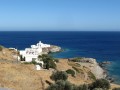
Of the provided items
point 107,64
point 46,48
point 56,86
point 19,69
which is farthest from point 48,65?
point 46,48

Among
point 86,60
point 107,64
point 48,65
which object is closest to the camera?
point 48,65

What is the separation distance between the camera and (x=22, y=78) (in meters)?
30.0

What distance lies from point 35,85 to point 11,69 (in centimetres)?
501

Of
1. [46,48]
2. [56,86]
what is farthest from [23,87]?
[46,48]

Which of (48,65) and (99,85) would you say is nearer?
(99,85)

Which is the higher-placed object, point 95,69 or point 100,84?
point 100,84

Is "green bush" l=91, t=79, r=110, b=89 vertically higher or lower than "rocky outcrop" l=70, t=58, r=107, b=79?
higher

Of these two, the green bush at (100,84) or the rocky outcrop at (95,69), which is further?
the rocky outcrop at (95,69)

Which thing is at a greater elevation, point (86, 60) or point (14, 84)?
point (14, 84)

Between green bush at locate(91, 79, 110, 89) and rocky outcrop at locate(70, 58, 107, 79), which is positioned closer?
green bush at locate(91, 79, 110, 89)

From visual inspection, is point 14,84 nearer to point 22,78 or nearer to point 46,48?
point 22,78

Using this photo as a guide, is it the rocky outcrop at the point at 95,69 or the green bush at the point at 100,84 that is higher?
the green bush at the point at 100,84

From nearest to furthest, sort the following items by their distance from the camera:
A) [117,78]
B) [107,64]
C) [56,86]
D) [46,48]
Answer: [56,86] < [117,78] < [107,64] < [46,48]

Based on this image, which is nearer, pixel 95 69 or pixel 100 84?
pixel 100 84
